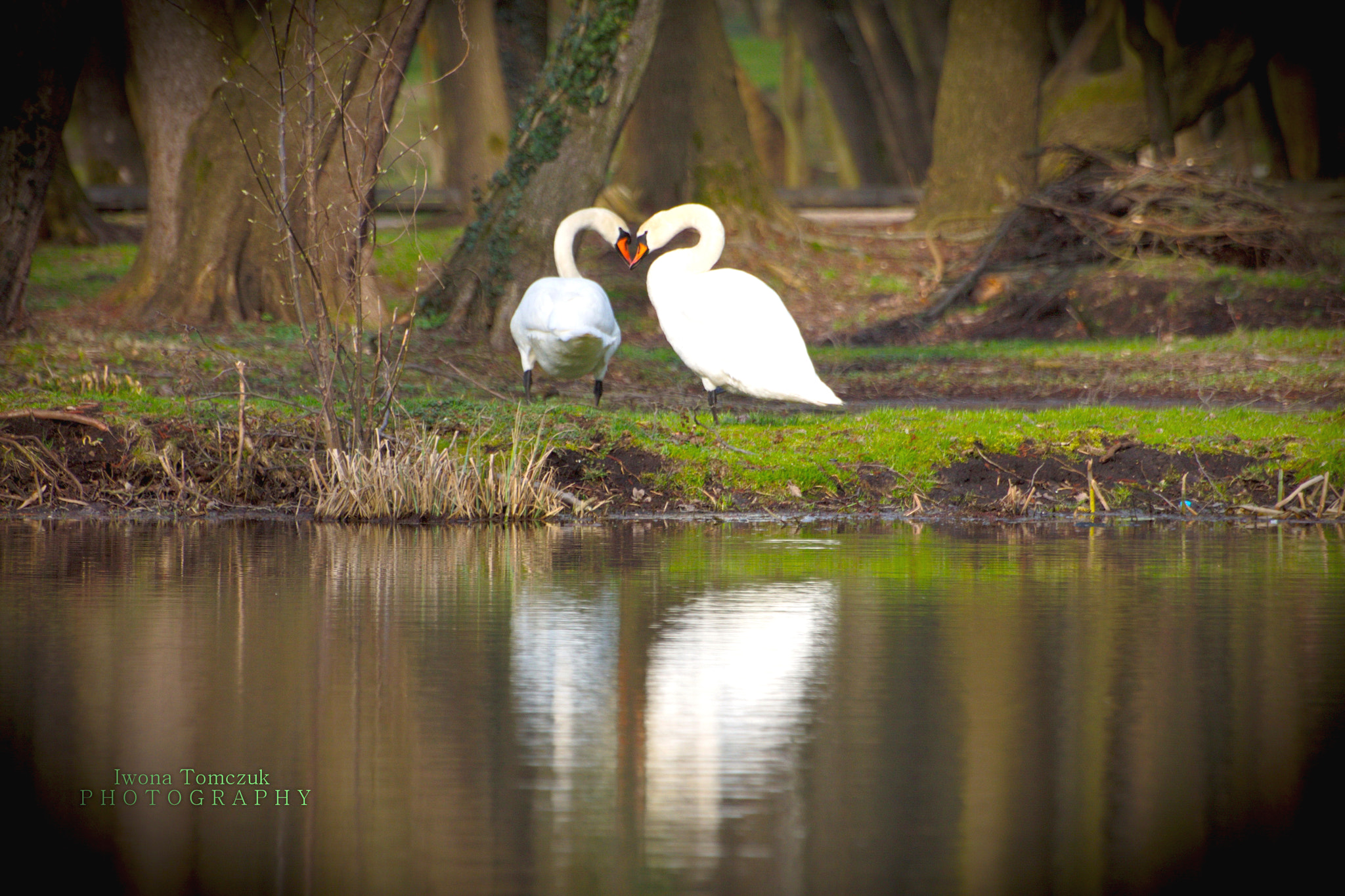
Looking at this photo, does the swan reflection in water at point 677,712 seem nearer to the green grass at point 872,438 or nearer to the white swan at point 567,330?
the green grass at point 872,438

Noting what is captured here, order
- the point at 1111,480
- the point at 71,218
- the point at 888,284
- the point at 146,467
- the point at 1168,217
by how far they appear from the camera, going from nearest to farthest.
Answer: the point at 146,467, the point at 1111,480, the point at 1168,217, the point at 888,284, the point at 71,218

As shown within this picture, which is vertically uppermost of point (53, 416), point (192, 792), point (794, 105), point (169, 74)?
point (794, 105)

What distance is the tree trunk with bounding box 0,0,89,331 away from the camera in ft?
48.2

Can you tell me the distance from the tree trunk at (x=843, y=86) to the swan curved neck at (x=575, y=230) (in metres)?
20.1

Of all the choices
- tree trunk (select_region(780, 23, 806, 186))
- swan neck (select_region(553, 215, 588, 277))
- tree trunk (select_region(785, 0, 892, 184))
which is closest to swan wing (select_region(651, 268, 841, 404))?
swan neck (select_region(553, 215, 588, 277))

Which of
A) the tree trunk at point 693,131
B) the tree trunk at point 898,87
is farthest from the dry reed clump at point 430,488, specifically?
the tree trunk at point 898,87

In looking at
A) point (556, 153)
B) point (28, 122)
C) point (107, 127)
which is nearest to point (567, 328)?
point (556, 153)

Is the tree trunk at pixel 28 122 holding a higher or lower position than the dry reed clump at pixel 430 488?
higher

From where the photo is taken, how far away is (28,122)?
14820mm

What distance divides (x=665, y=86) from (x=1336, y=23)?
1441cm

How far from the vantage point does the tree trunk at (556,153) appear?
15922 mm

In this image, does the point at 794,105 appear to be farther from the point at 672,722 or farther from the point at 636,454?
the point at 672,722

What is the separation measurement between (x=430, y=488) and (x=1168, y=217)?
1214cm

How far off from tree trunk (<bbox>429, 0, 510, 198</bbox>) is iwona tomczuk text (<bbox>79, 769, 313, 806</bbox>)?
21.2 m
